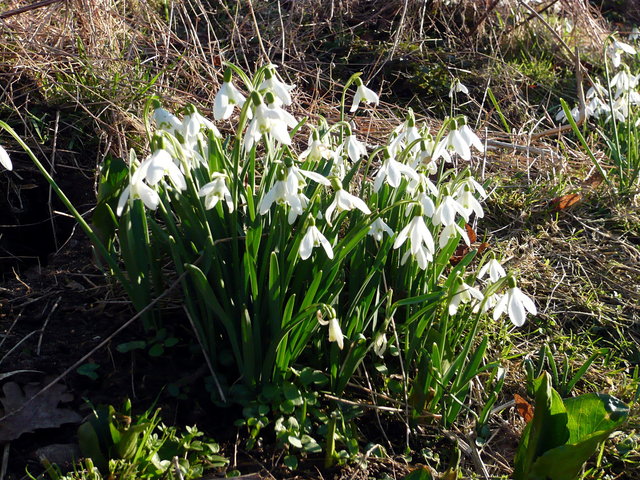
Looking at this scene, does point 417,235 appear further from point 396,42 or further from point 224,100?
point 396,42

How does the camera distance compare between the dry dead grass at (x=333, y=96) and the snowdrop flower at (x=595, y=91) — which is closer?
the dry dead grass at (x=333, y=96)

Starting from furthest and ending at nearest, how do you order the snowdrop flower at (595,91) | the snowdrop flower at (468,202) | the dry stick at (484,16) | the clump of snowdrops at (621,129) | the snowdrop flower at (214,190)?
the dry stick at (484,16) → the snowdrop flower at (595,91) → the clump of snowdrops at (621,129) → the snowdrop flower at (468,202) → the snowdrop flower at (214,190)

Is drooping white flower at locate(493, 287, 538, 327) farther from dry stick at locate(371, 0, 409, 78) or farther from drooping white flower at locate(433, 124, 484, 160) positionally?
dry stick at locate(371, 0, 409, 78)

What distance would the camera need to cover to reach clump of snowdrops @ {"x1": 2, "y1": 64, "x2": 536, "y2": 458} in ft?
5.97

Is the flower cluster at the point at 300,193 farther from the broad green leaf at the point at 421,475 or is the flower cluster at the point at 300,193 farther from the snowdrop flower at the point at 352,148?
the broad green leaf at the point at 421,475

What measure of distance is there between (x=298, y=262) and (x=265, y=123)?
0.44 meters

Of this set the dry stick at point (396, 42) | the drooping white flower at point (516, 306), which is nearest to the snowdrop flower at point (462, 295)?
the drooping white flower at point (516, 306)

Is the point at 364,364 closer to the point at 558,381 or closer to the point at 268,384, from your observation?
the point at 268,384

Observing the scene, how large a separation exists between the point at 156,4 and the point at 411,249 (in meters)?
2.85

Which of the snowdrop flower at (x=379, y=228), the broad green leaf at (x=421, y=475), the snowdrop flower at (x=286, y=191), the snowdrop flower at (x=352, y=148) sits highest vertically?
the snowdrop flower at (x=286, y=191)

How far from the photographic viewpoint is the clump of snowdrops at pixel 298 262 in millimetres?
1818

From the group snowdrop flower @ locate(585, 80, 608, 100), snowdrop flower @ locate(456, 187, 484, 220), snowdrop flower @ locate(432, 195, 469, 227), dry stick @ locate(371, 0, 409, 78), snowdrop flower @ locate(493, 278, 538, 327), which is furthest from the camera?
dry stick @ locate(371, 0, 409, 78)

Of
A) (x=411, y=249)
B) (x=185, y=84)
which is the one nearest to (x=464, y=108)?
(x=185, y=84)

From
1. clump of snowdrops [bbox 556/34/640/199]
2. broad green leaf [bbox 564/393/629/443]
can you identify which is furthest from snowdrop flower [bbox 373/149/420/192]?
clump of snowdrops [bbox 556/34/640/199]
